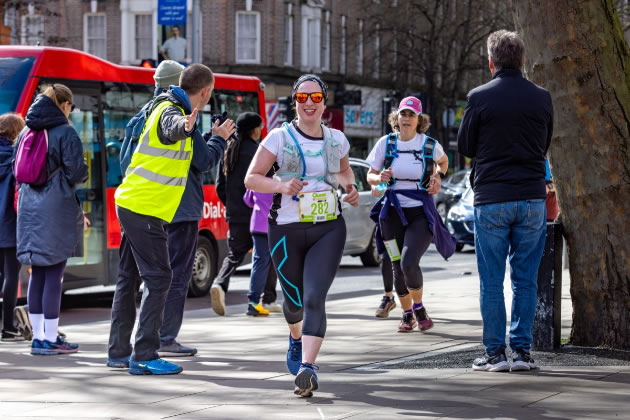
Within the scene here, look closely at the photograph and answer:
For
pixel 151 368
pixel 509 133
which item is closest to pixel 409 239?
pixel 509 133

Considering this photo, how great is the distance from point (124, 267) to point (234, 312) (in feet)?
14.8

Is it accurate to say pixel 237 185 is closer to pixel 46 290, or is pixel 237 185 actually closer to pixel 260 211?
pixel 260 211

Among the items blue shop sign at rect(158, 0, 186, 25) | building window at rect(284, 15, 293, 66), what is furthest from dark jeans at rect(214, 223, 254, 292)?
building window at rect(284, 15, 293, 66)

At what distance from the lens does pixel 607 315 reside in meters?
7.96

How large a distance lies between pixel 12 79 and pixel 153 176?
554cm

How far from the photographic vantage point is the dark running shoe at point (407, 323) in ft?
32.8

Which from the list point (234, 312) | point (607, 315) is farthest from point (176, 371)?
point (234, 312)

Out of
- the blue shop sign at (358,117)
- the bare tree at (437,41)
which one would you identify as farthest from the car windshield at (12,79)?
the blue shop sign at (358,117)

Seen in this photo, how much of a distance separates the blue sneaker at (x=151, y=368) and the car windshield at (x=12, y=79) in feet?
18.1

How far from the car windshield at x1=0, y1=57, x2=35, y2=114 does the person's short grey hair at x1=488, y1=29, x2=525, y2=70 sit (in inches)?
254

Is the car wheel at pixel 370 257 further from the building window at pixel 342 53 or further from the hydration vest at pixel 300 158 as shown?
the building window at pixel 342 53

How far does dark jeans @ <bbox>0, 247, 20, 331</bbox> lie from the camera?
974 centimetres

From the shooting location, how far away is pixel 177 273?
8.65 meters

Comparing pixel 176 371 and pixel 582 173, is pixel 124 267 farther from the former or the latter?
pixel 582 173
